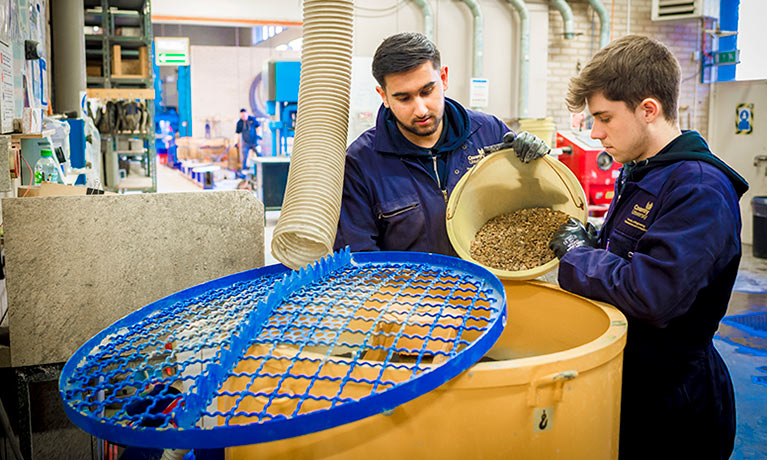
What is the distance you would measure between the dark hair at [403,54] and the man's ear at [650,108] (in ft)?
2.27

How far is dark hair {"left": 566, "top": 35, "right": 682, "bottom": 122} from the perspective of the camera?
1360 mm

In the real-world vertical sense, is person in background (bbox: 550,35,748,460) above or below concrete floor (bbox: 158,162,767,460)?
above

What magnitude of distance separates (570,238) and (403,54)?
748 millimetres

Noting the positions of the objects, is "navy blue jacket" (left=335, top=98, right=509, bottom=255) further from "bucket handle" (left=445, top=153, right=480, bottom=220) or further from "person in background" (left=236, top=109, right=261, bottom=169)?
"person in background" (left=236, top=109, right=261, bottom=169)

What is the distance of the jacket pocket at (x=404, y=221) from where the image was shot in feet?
6.38

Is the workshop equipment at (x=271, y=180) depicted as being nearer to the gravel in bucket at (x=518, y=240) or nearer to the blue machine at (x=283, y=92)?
the blue machine at (x=283, y=92)

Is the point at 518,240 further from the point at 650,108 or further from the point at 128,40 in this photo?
the point at 128,40

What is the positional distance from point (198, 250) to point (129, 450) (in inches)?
24.5

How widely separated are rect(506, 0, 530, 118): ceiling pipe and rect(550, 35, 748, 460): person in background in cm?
652

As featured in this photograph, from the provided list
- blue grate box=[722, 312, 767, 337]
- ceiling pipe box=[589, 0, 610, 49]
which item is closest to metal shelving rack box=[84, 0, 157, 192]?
blue grate box=[722, 312, 767, 337]

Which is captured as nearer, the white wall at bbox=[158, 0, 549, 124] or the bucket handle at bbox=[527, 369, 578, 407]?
the bucket handle at bbox=[527, 369, 578, 407]

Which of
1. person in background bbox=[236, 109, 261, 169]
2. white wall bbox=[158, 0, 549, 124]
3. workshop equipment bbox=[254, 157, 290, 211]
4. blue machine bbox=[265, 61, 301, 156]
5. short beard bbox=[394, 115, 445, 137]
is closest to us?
short beard bbox=[394, 115, 445, 137]

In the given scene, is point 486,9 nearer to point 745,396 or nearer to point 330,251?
point 745,396

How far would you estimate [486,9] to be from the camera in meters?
7.75
